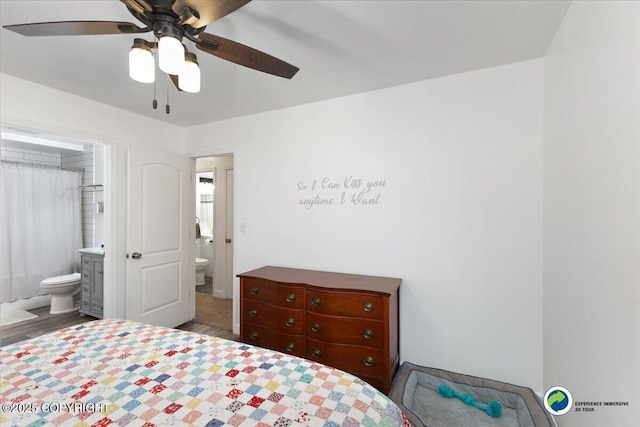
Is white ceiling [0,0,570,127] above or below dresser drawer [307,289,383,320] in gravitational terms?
above

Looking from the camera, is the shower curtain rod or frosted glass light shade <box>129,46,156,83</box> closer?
frosted glass light shade <box>129,46,156,83</box>

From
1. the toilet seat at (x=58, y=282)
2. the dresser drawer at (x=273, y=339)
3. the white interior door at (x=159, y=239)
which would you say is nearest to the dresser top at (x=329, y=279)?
the dresser drawer at (x=273, y=339)

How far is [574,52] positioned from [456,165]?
2.96 ft

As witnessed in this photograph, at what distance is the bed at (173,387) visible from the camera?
90 centimetres

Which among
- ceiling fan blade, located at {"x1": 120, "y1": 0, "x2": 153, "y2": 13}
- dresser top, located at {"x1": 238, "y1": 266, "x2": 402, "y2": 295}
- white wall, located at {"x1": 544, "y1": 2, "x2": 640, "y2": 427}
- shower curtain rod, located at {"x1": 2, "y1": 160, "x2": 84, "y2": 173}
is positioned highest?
ceiling fan blade, located at {"x1": 120, "y1": 0, "x2": 153, "y2": 13}

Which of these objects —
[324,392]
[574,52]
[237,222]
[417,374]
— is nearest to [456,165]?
[574,52]

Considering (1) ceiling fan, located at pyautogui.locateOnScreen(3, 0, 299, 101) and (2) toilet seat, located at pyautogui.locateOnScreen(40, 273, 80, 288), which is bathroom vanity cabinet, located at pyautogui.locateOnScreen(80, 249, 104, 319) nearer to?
(2) toilet seat, located at pyautogui.locateOnScreen(40, 273, 80, 288)

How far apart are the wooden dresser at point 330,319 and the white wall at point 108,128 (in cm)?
148

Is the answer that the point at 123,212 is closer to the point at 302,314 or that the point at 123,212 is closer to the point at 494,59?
the point at 302,314

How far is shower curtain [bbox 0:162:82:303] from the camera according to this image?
144 inches

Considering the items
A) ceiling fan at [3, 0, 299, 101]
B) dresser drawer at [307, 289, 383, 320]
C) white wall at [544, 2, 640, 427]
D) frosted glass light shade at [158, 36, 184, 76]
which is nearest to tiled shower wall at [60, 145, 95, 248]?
ceiling fan at [3, 0, 299, 101]

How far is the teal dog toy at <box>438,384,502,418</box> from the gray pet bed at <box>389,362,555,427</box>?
23mm

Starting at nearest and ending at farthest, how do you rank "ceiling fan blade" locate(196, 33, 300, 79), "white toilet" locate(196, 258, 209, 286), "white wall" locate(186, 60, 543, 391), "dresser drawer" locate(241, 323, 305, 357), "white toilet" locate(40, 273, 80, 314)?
1. "ceiling fan blade" locate(196, 33, 300, 79)
2. "white wall" locate(186, 60, 543, 391)
3. "dresser drawer" locate(241, 323, 305, 357)
4. "white toilet" locate(40, 273, 80, 314)
5. "white toilet" locate(196, 258, 209, 286)

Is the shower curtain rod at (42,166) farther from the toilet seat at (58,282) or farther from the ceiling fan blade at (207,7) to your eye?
the ceiling fan blade at (207,7)
